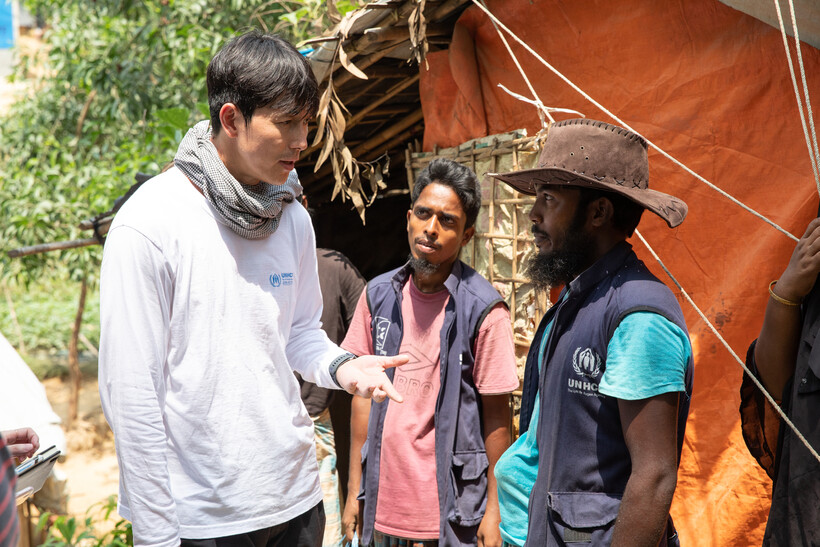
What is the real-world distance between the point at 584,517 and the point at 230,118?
139 centimetres

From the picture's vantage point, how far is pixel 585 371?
1.90m

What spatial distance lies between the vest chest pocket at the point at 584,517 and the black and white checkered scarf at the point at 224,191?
1.08m

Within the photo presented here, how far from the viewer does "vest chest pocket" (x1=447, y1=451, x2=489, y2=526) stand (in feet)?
9.09

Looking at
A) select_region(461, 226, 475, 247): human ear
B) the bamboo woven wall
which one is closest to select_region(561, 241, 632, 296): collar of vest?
the bamboo woven wall

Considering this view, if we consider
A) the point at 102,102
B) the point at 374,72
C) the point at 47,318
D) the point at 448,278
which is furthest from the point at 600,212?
the point at 47,318

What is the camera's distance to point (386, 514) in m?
2.91

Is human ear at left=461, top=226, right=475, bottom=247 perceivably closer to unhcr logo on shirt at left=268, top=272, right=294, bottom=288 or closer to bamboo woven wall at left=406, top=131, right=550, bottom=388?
bamboo woven wall at left=406, top=131, right=550, bottom=388

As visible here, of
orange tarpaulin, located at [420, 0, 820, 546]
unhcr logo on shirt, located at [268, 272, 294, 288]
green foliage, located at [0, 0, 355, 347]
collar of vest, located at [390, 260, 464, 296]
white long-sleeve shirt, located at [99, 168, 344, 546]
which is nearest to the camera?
white long-sleeve shirt, located at [99, 168, 344, 546]

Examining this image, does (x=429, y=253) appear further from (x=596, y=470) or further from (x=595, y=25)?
(x=596, y=470)

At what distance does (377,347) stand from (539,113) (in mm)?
1221

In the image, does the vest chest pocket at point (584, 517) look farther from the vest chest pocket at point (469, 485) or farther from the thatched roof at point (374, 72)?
the thatched roof at point (374, 72)

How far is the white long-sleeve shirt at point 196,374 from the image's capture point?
170cm

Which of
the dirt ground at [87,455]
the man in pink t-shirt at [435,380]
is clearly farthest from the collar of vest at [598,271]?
the dirt ground at [87,455]

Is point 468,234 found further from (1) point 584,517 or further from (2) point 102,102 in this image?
(2) point 102,102
